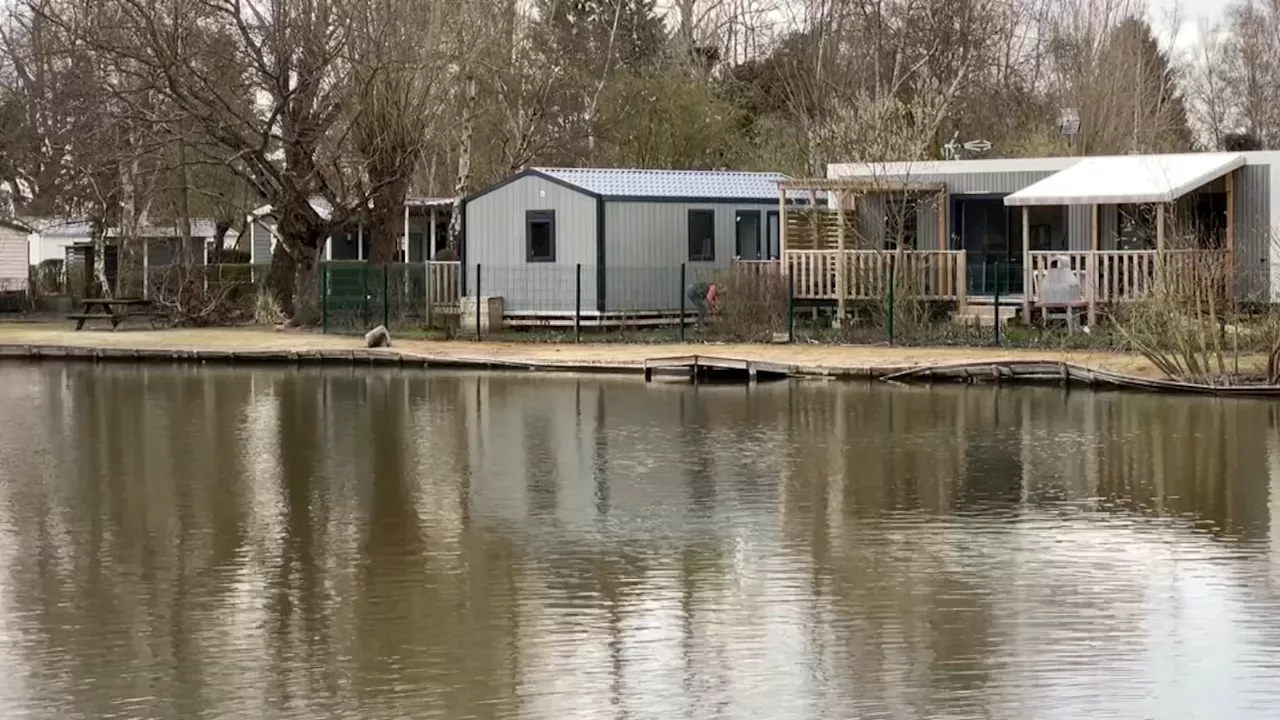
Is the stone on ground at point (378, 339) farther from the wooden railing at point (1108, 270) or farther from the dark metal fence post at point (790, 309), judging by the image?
the wooden railing at point (1108, 270)

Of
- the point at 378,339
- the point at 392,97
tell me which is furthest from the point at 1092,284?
the point at 392,97

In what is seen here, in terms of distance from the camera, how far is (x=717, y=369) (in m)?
27.2

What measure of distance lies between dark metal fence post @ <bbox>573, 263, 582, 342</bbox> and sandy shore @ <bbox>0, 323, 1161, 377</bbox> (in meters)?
0.84

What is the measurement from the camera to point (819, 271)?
1289 inches

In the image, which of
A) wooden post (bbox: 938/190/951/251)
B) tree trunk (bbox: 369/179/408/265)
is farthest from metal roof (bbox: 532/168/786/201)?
tree trunk (bbox: 369/179/408/265)

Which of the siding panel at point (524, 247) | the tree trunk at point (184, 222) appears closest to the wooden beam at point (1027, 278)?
the siding panel at point (524, 247)

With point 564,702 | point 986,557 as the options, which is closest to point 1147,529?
point 986,557

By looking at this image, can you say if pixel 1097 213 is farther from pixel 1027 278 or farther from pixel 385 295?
pixel 385 295

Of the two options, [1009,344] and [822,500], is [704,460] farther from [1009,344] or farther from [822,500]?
[1009,344]

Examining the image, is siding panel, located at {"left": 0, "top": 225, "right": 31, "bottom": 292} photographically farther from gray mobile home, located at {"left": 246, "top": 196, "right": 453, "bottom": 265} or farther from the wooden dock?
the wooden dock

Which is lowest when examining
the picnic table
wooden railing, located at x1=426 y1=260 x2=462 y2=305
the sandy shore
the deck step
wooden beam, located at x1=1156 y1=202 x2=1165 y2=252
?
the sandy shore

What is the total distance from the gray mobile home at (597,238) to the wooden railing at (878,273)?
2.79m

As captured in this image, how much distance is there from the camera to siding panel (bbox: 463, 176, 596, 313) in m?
34.3

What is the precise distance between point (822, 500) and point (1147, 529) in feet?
8.79
